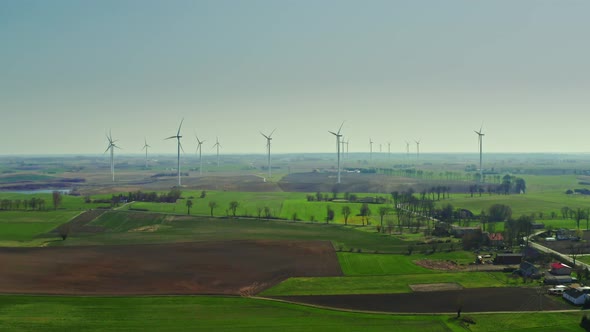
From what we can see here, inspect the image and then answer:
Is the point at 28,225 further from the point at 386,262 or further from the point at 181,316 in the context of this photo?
the point at 386,262

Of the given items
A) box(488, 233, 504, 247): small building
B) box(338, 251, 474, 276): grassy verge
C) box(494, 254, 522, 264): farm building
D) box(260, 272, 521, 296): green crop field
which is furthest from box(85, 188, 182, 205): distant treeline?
box(494, 254, 522, 264): farm building

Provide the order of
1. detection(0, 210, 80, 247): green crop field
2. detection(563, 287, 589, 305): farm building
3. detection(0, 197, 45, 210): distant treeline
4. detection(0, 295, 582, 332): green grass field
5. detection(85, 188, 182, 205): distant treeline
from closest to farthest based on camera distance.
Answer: detection(0, 295, 582, 332): green grass field < detection(563, 287, 589, 305): farm building < detection(0, 210, 80, 247): green crop field < detection(0, 197, 45, 210): distant treeline < detection(85, 188, 182, 205): distant treeline

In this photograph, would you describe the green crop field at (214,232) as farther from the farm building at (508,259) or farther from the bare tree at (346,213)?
the farm building at (508,259)

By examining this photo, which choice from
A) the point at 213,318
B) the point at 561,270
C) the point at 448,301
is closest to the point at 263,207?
the point at 561,270

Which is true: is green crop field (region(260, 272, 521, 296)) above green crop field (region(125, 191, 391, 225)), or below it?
below

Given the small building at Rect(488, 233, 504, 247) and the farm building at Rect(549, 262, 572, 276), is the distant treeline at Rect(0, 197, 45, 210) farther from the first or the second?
the farm building at Rect(549, 262, 572, 276)

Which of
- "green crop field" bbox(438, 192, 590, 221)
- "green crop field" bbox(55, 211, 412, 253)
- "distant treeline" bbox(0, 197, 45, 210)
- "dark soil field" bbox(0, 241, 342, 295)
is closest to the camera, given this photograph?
"dark soil field" bbox(0, 241, 342, 295)

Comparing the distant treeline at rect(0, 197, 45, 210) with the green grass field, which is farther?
the distant treeline at rect(0, 197, 45, 210)

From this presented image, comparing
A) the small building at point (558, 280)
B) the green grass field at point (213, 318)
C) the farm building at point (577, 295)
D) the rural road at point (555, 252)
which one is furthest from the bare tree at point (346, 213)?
the farm building at point (577, 295)

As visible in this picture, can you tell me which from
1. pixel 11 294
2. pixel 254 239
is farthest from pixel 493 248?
pixel 11 294
